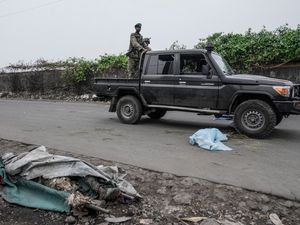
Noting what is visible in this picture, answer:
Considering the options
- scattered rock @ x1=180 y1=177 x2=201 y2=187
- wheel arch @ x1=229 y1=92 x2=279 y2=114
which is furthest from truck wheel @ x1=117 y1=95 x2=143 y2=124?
scattered rock @ x1=180 y1=177 x2=201 y2=187

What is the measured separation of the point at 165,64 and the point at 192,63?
784 millimetres

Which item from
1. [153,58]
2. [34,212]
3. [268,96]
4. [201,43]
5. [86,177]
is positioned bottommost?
[34,212]

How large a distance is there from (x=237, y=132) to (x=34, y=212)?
5657 millimetres

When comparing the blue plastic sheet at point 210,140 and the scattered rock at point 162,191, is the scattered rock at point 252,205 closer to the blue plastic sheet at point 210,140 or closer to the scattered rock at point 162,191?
the scattered rock at point 162,191

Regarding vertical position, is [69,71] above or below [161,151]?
above

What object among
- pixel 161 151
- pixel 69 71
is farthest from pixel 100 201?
pixel 69 71

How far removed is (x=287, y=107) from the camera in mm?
7695

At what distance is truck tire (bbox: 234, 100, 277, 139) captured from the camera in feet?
25.5

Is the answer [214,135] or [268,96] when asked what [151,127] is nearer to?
[214,135]

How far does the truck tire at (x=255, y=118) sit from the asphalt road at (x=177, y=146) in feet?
0.69

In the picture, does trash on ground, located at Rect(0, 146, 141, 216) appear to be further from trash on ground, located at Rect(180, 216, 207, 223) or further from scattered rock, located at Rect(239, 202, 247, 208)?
scattered rock, located at Rect(239, 202, 247, 208)

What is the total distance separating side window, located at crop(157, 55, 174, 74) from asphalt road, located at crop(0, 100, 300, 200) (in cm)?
151

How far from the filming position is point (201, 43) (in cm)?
1784

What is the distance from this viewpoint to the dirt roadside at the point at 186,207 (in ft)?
12.6
